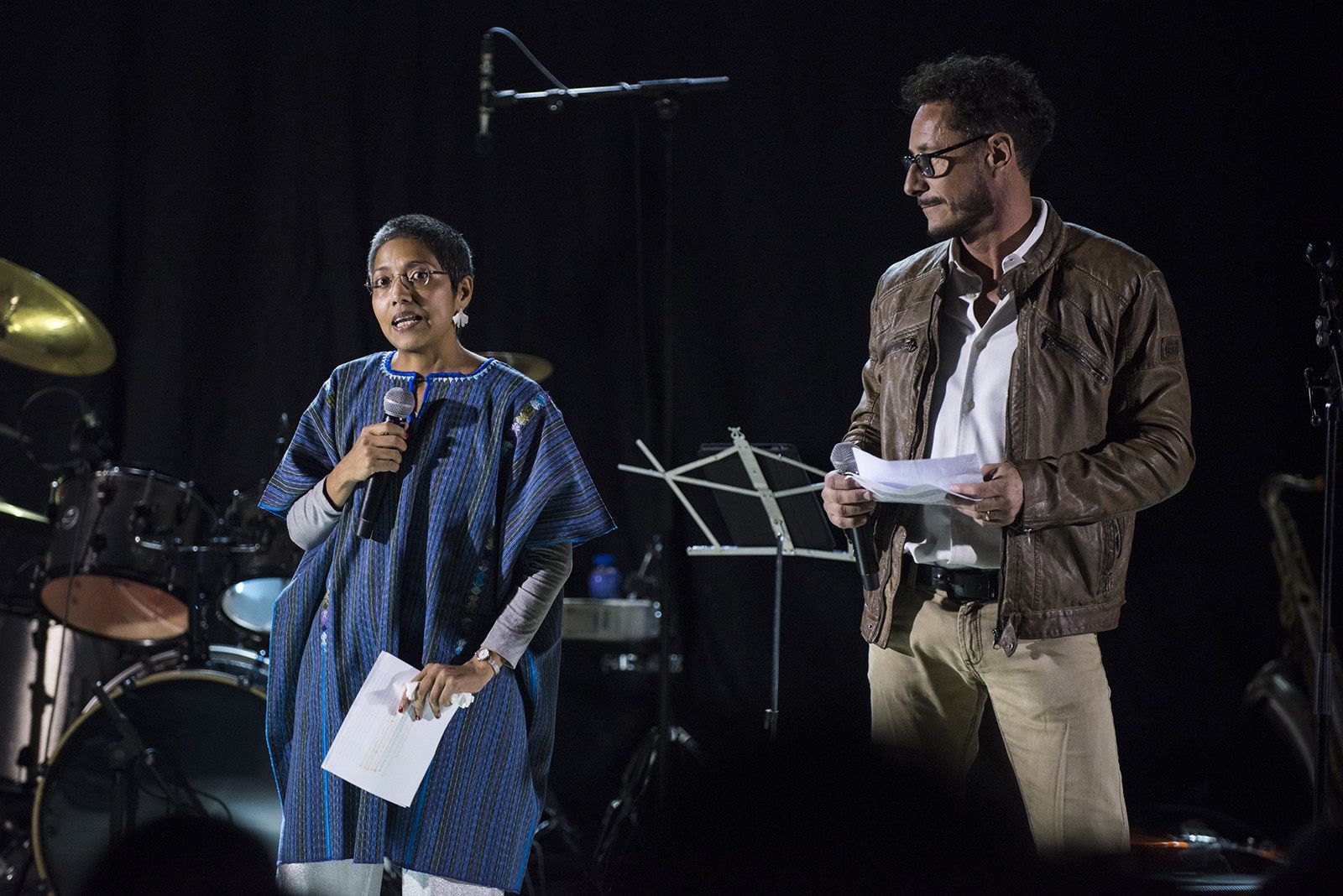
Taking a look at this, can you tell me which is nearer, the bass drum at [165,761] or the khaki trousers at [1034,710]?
the khaki trousers at [1034,710]

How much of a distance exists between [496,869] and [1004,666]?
3.11 feet

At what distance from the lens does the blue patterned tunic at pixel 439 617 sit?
6.55 ft

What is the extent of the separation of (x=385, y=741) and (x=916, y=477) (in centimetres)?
99

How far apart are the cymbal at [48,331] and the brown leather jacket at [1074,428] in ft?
9.02

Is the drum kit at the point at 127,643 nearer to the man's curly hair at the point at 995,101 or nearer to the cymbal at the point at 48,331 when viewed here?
the cymbal at the point at 48,331

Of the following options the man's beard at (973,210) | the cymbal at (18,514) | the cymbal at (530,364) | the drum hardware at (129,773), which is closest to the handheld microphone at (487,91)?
the cymbal at (530,364)

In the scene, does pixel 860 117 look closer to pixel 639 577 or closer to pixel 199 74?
pixel 639 577

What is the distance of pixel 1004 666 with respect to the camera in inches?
75.0

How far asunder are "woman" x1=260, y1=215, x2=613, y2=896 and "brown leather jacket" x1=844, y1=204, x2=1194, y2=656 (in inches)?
25.4

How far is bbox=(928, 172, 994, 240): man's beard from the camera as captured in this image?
6.75 ft

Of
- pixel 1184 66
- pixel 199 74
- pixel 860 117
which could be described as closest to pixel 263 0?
pixel 199 74

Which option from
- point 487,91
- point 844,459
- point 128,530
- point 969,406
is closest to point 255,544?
point 128,530

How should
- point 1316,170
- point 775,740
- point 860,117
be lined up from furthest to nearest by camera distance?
point 860,117 < point 1316,170 < point 775,740

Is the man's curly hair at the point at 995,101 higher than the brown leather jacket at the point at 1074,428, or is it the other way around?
the man's curly hair at the point at 995,101
